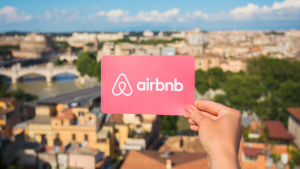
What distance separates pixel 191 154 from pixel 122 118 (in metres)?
2.21

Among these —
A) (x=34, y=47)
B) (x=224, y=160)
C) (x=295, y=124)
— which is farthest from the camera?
(x=34, y=47)

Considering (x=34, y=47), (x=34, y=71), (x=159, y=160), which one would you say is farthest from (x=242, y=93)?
(x=34, y=47)

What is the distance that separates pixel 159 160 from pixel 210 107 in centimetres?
393

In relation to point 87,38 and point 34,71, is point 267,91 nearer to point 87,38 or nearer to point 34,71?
point 34,71

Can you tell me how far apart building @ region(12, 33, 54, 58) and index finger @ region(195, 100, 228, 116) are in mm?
32675

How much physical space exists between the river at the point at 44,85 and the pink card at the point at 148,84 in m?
15.8

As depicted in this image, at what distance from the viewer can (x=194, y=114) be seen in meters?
0.86

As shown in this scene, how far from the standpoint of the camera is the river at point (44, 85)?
1705 cm

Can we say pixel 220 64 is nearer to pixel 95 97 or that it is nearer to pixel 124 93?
pixel 95 97

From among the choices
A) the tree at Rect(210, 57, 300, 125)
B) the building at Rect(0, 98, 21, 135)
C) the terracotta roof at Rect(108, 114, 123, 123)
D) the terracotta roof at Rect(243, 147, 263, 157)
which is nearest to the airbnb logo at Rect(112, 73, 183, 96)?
the terracotta roof at Rect(243, 147, 263, 157)

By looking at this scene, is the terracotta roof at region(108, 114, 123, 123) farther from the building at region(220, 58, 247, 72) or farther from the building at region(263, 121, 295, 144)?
the building at region(220, 58, 247, 72)

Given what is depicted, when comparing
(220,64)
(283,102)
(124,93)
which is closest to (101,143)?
(124,93)

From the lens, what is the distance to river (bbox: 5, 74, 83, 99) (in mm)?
17047

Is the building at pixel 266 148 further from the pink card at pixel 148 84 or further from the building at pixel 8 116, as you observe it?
the building at pixel 8 116
